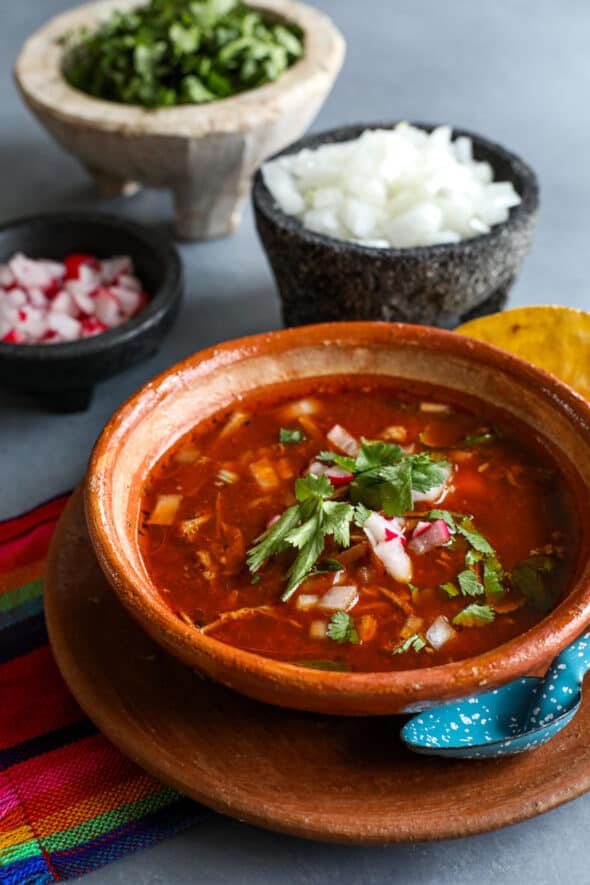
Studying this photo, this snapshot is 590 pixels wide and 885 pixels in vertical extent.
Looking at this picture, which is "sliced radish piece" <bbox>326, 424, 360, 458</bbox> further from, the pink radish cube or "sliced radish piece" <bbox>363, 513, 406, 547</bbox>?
the pink radish cube

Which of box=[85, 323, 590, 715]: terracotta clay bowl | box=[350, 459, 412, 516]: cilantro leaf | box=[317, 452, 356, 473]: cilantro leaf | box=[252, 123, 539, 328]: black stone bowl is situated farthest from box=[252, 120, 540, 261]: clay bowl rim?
box=[350, 459, 412, 516]: cilantro leaf

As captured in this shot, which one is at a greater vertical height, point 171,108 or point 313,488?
point 171,108

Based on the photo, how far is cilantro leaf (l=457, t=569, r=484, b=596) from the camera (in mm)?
1827

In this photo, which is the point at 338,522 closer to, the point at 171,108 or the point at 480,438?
the point at 480,438

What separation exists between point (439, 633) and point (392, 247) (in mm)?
1221

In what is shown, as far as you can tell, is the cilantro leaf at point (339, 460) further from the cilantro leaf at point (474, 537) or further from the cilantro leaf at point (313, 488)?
the cilantro leaf at point (474, 537)

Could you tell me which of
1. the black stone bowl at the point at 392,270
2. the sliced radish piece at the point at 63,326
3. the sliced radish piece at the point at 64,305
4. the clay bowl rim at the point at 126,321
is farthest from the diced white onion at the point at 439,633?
the sliced radish piece at the point at 64,305

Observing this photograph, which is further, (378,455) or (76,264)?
(76,264)

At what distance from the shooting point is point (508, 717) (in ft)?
5.82

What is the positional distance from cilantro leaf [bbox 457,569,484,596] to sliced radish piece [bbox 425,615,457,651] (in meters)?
0.07

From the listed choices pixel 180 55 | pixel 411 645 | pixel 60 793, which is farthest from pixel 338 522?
pixel 180 55

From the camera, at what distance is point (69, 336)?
291 cm

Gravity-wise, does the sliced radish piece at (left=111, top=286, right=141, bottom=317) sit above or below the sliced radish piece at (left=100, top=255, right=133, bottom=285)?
below

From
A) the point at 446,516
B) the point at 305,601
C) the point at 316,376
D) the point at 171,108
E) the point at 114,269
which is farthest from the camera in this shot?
the point at 171,108
